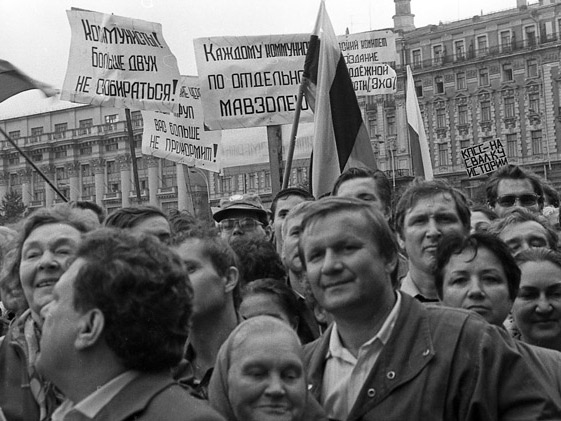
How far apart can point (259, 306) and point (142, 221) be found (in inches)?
26.2

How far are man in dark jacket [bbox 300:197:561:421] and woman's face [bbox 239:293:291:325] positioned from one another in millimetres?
1112

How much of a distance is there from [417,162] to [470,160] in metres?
3.28

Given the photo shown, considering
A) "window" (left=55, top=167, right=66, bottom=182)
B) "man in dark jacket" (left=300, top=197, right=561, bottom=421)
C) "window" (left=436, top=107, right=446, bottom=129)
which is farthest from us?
"window" (left=55, top=167, right=66, bottom=182)

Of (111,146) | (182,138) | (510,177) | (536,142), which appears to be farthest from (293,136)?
(111,146)

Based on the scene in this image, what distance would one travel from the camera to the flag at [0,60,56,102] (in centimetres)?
831

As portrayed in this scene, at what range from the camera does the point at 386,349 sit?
2.68 meters

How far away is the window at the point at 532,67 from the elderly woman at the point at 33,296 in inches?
2255

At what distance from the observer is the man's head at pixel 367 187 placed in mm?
5250

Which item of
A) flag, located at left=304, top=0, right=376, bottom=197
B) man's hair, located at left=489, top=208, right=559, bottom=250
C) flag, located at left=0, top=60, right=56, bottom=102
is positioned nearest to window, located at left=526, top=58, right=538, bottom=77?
flag, located at left=304, top=0, right=376, bottom=197

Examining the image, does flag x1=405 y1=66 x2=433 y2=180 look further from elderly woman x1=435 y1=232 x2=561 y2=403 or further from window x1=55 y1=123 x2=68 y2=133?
window x1=55 y1=123 x2=68 y2=133

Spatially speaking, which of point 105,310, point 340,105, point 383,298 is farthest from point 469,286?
point 340,105

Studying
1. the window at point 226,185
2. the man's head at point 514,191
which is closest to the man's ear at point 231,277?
the man's head at point 514,191

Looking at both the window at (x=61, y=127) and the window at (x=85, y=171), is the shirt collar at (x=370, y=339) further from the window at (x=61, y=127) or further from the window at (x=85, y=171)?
the window at (x=61, y=127)

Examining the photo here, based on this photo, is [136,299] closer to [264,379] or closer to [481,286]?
[264,379]
